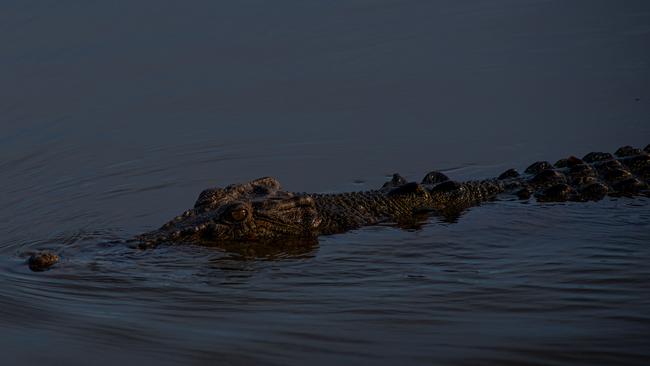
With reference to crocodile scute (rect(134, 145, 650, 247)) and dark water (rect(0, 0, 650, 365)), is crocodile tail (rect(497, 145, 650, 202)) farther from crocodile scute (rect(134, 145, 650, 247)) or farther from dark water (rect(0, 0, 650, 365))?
dark water (rect(0, 0, 650, 365))

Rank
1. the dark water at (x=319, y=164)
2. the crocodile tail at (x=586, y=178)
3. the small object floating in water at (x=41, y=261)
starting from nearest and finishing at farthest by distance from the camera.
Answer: the dark water at (x=319, y=164) → the small object floating in water at (x=41, y=261) → the crocodile tail at (x=586, y=178)

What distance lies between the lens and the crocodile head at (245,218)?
8.38 metres

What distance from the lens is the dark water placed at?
634cm

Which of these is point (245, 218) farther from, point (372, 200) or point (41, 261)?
point (41, 261)

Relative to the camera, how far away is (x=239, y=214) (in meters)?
8.41

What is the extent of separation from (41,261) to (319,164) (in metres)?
3.60

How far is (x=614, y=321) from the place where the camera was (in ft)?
20.4

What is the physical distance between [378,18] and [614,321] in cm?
902

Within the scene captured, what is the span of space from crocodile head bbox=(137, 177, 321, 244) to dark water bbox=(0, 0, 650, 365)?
234mm

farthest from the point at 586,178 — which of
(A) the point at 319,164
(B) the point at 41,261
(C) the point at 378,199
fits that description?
(B) the point at 41,261

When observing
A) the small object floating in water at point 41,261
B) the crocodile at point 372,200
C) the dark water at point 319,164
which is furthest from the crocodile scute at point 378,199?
the small object floating in water at point 41,261

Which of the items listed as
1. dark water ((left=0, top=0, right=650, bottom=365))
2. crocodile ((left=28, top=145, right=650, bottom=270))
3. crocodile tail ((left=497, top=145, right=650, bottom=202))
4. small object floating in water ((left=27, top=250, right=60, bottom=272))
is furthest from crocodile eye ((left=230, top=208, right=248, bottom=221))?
crocodile tail ((left=497, top=145, right=650, bottom=202))

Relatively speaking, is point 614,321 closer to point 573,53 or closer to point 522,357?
point 522,357

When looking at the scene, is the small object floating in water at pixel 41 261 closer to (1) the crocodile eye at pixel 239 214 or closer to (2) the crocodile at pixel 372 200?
(2) the crocodile at pixel 372 200
